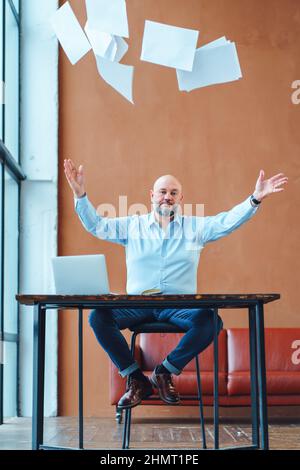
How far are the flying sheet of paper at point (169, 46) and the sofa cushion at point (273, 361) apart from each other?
9.35 ft

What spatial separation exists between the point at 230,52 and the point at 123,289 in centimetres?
310

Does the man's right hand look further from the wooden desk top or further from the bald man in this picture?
the wooden desk top

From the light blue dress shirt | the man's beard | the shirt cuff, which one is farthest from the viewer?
the man's beard

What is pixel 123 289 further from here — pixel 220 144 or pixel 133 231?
pixel 133 231

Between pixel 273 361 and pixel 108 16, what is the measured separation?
3301 millimetres

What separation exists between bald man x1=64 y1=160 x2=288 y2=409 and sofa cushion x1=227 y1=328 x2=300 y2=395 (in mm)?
1544

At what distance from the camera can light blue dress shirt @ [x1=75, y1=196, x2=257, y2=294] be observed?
146 inches

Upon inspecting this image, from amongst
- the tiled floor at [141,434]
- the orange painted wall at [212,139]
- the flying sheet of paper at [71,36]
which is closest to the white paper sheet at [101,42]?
the flying sheet of paper at [71,36]

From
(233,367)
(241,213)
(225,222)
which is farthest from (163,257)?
(233,367)

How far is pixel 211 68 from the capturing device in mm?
2875

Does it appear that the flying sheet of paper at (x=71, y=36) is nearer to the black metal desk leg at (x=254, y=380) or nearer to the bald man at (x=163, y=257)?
the bald man at (x=163, y=257)

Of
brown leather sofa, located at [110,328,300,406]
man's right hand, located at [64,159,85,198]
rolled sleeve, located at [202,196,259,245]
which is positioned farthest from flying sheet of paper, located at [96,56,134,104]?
brown leather sofa, located at [110,328,300,406]

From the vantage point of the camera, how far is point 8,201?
5.52 metres

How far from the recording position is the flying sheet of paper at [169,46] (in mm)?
2771
